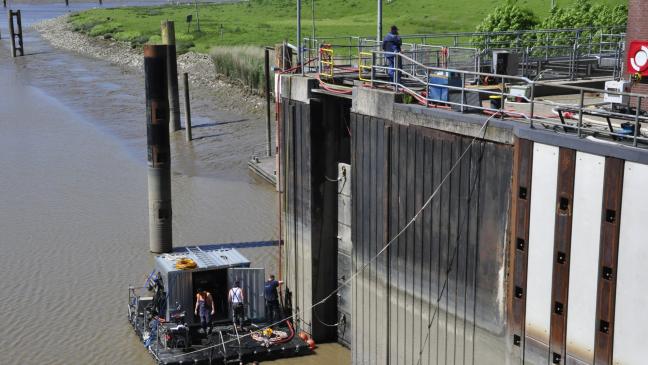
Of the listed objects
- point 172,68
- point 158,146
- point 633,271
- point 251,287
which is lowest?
point 251,287

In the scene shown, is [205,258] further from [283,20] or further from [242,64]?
[283,20]

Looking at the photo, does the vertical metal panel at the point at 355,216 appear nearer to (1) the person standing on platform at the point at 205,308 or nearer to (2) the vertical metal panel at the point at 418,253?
(2) the vertical metal panel at the point at 418,253

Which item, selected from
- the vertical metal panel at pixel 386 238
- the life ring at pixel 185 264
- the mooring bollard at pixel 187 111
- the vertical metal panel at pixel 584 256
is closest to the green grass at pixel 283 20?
the mooring bollard at pixel 187 111

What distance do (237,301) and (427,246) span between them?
5860 millimetres

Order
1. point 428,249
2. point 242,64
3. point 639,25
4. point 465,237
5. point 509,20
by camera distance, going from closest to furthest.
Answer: point 465,237 → point 428,249 → point 639,25 → point 509,20 → point 242,64

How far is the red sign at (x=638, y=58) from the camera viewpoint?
1697 centimetres

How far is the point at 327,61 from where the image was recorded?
71.1ft

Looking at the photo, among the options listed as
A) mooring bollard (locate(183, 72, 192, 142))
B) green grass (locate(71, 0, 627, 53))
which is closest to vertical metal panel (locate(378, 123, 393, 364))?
mooring bollard (locate(183, 72, 192, 142))

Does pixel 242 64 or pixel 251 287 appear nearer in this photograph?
pixel 251 287

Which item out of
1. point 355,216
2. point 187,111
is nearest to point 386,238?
point 355,216

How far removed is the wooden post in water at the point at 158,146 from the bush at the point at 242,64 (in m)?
26.4

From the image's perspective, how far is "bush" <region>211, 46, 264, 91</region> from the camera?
181 ft

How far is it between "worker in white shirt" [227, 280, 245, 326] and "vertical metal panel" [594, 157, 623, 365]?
963cm

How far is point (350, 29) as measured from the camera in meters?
84.2
